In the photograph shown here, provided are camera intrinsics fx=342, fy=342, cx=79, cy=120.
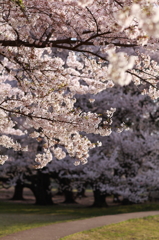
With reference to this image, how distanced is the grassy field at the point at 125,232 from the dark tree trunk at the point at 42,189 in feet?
34.4

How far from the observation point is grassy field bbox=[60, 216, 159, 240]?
29.9 feet

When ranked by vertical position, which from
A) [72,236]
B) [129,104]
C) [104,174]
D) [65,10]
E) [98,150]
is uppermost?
[129,104]

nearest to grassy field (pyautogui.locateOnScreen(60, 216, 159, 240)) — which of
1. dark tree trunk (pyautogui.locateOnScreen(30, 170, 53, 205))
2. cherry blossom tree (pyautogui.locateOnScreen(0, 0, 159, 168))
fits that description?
cherry blossom tree (pyautogui.locateOnScreen(0, 0, 159, 168))

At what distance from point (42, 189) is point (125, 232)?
1261 cm

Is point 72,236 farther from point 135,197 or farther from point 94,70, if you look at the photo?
point 135,197

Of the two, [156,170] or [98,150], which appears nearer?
[156,170]

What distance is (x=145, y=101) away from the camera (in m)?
19.8

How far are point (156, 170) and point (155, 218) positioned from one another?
357cm

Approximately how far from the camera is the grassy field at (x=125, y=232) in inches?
358

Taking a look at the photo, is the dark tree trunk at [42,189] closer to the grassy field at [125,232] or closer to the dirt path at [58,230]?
the dirt path at [58,230]

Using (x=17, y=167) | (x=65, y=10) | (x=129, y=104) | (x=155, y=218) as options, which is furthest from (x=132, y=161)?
(x=65, y=10)

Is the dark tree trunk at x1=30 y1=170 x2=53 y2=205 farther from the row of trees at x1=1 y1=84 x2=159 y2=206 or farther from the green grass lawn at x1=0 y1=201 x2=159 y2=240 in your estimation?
the green grass lawn at x1=0 y1=201 x2=159 y2=240

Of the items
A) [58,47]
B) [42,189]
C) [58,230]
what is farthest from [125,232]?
[42,189]

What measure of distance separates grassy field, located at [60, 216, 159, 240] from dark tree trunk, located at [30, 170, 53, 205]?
413 inches
